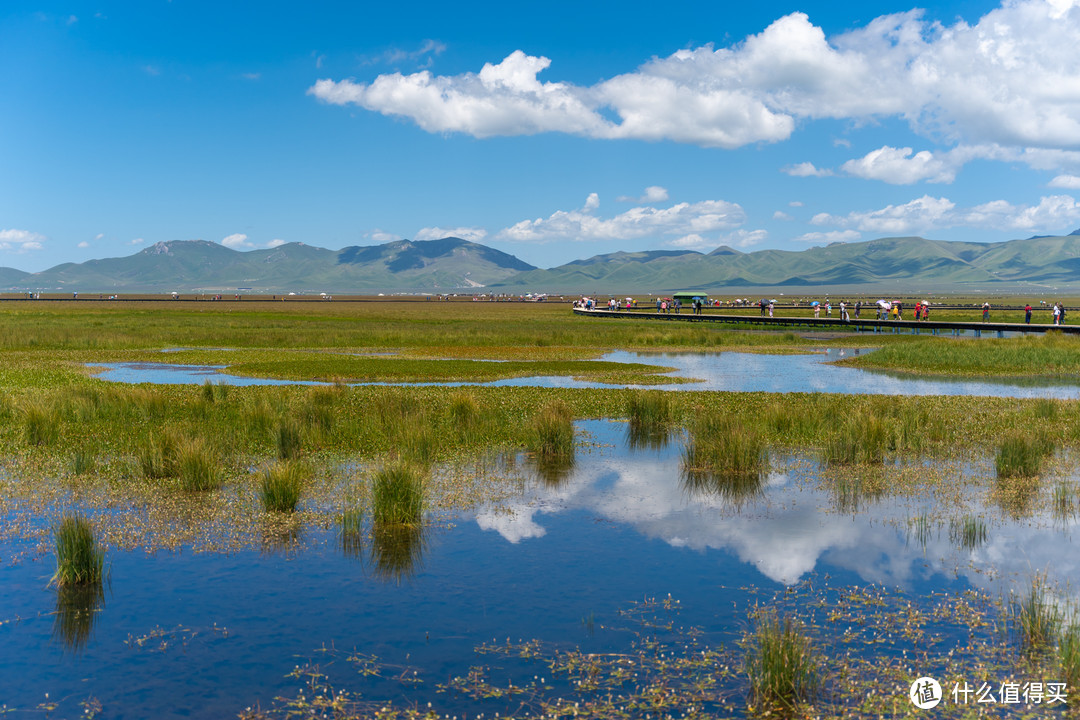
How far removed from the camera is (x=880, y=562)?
13.3 metres

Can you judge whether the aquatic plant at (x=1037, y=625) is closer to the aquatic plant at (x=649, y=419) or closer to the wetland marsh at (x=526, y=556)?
the wetland marsh at (x=526, y=556)

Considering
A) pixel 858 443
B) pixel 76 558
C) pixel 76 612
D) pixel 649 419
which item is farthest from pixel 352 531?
pixel 649 419

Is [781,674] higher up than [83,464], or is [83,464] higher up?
[83,464]

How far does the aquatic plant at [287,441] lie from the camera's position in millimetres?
20609

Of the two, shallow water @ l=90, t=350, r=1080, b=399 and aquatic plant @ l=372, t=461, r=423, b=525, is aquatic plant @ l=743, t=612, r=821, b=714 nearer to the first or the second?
aquatic plant @ l=372, t=461, r=423, b=525

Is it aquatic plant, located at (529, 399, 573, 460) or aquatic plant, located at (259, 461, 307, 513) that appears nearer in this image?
aquatic plant, located at (259, 461, 307, 513)

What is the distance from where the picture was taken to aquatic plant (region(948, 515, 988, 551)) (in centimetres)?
1413

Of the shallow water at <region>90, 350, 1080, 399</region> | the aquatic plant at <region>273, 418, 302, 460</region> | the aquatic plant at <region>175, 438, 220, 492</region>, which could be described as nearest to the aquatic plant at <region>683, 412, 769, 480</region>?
the aquatic plant at <region>273, 418, 302, 460</region>

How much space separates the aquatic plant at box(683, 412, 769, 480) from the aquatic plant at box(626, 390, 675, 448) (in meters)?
2.31

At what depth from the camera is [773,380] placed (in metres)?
38.3

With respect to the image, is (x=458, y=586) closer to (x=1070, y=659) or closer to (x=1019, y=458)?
(x=1070, y=659)

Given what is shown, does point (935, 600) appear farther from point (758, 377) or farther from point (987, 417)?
point (758, 377)

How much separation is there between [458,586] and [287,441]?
9.94m

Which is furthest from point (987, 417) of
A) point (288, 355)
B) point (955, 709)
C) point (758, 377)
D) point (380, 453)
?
point (288, 355)
